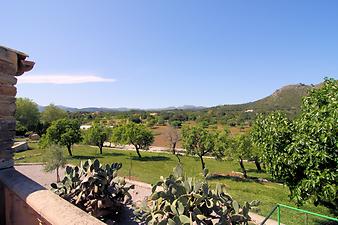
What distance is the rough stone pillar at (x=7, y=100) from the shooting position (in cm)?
406

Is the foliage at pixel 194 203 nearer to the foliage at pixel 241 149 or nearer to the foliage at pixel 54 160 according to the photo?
the foliage at pixel 54 160

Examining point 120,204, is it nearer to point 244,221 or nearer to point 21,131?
point 244,221

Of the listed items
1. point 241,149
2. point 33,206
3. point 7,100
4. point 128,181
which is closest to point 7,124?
point 7,100

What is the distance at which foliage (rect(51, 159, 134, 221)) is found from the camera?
7926mm

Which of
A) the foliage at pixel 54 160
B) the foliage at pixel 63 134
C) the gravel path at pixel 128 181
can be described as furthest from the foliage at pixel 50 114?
the foliage at pixel 54 160

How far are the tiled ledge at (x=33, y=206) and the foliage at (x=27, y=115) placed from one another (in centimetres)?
6596

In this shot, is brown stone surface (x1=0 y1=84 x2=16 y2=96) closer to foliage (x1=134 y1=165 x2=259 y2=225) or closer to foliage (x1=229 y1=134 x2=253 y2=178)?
foliage (x1=134 y1=165 x2=259 y2=225)

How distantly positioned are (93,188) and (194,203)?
3.73 m

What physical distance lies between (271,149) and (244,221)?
4.91 m

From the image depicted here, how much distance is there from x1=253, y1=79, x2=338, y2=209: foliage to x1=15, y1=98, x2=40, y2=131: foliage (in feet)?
209

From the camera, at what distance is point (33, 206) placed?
2816mm

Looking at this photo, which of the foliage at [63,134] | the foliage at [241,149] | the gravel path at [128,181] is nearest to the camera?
the gravel path at [128,181]

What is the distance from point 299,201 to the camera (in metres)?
8.97

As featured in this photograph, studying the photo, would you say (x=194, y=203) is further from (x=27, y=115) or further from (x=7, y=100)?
(x=27, y=115)
